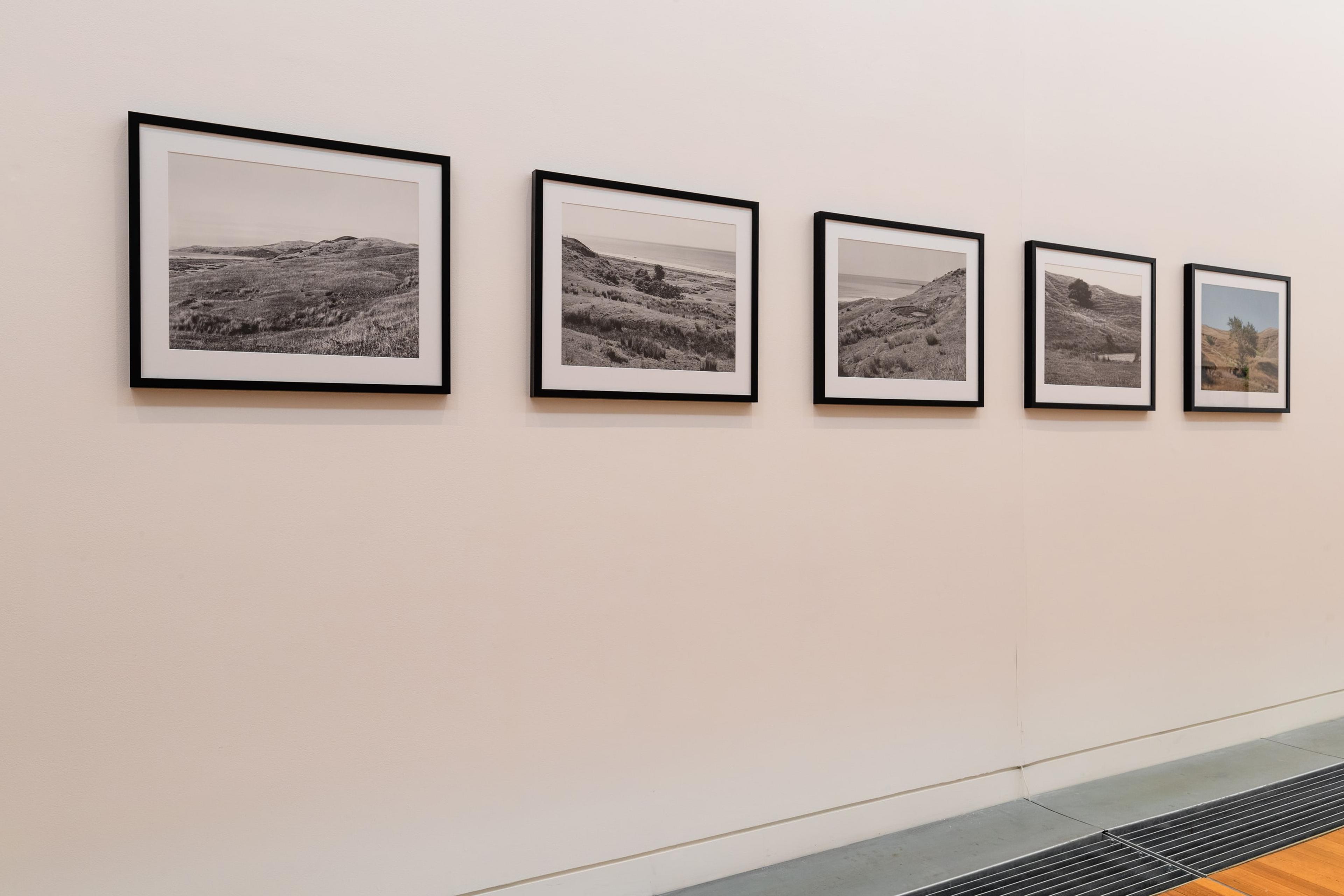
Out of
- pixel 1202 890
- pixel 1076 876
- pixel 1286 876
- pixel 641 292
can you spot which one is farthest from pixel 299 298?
pixel 1286 876

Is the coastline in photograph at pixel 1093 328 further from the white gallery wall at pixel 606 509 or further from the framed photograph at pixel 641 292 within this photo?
the framed photograph at pixel 641 292

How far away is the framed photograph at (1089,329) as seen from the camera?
2695 millimetres

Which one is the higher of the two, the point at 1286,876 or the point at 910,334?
the point at 910,334

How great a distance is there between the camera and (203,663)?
173 cm

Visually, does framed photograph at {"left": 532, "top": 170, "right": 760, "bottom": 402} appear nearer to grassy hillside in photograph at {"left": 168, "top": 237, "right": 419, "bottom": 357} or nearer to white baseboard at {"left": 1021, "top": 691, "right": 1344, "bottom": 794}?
grassy hillside in photograph at {"left": 168, "top": 237, "right": 419, "bottom": 357}

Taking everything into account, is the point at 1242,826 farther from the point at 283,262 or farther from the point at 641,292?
the point at 283,262

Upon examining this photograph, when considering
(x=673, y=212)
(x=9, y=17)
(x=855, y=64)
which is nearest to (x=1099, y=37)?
(x=855, y=64)

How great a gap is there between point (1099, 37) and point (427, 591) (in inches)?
105

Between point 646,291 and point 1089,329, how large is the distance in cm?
155

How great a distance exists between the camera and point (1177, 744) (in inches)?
119

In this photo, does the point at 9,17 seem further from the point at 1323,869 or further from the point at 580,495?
the point at 1323,869

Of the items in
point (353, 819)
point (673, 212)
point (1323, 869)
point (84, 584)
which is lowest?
point (1323, 869)

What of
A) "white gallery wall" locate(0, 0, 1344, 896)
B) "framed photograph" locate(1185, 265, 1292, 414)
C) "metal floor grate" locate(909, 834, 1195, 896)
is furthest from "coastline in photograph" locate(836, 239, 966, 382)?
"metal floor grate" locate(909, 834, 1195, 896)

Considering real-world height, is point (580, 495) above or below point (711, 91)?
below
